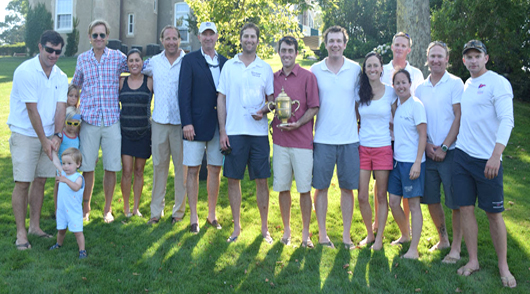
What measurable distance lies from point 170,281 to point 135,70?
8.88 feet

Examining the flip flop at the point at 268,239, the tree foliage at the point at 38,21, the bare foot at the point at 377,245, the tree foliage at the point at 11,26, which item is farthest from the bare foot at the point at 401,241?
the tree foliage at the point at 11,26

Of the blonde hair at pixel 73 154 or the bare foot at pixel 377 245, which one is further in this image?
the bare foot at pixel 377 245

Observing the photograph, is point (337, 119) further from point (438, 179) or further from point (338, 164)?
point (438, 179)

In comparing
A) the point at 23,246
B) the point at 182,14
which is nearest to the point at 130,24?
the point at 182,14

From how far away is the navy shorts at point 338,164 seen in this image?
501 cm

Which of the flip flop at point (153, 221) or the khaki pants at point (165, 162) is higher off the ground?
the khaki pants at point (165, 162)

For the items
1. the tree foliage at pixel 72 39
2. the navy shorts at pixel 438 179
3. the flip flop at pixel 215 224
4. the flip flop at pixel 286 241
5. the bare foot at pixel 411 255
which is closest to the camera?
the navy shorts at pixel 438 179

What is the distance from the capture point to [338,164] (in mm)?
5074

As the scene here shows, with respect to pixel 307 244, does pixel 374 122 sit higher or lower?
higher

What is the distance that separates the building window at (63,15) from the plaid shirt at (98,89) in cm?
2444

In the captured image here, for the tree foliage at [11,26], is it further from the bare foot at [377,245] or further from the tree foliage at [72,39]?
the bare foot at [377,245]

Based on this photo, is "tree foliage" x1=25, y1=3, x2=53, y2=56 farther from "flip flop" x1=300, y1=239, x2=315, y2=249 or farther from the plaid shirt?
"flip flop" x1=300, y1=239, x2=315, y2=249

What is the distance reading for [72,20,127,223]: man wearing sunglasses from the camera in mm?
5520

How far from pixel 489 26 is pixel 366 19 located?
1418 cm
